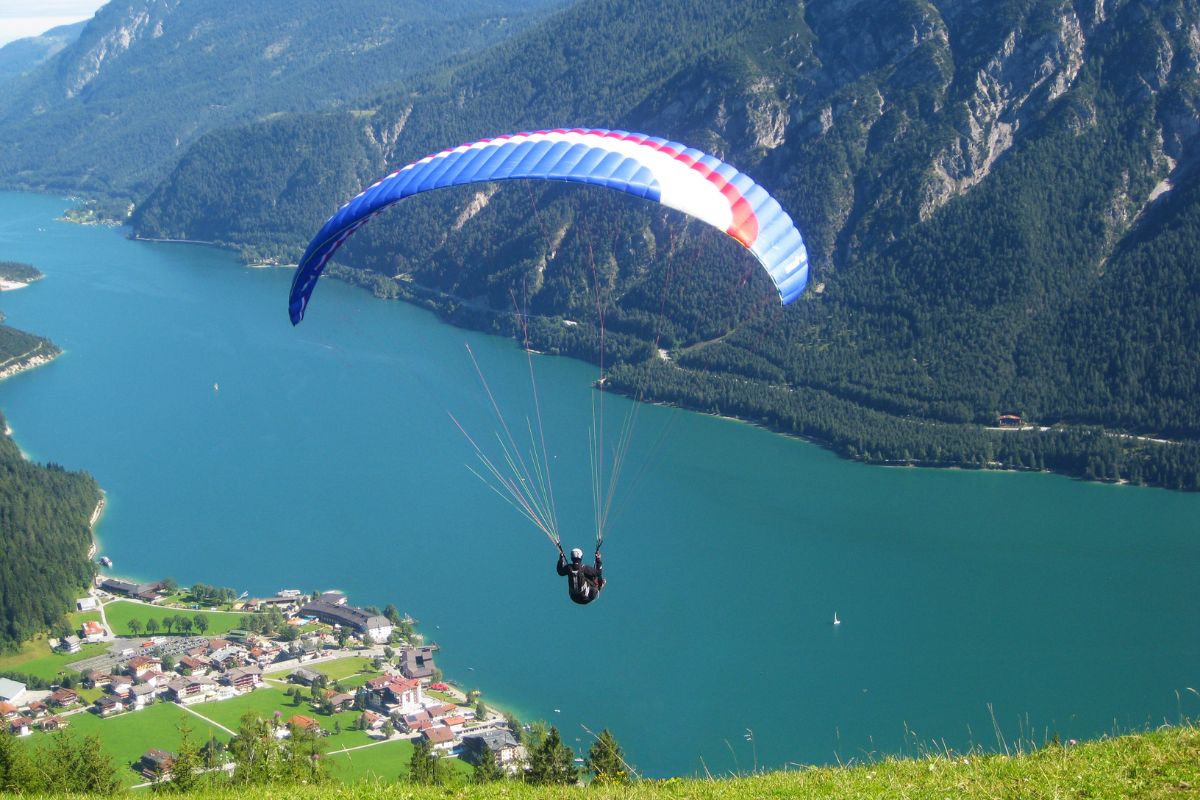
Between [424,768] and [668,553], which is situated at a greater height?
[424,768]

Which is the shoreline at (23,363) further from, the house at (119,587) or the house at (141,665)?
the house at (141,665)

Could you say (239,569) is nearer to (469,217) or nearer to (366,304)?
(366,304)

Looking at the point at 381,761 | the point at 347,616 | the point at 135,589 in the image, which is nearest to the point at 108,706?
the point at 347,616

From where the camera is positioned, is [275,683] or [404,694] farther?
[275,683]

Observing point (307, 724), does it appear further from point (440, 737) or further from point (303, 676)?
point (303, 676)

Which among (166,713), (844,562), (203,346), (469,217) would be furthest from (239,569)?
A: (469,217)

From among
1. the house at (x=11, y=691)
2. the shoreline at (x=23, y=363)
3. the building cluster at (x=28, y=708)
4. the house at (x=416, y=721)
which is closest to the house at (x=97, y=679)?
the building cluster at (x=28, y=708)
